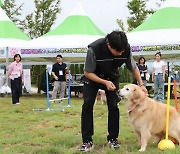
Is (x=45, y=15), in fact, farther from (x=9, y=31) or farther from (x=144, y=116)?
(x=144, y=116)

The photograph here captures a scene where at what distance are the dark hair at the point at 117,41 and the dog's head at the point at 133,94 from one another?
644 mm

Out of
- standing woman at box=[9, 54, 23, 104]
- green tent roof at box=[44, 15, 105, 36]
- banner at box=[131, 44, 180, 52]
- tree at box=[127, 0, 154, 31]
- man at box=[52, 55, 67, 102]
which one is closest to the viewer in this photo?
standing woman at box=[9, 54, 23, 104]

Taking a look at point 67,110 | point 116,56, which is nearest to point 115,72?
point 116,56

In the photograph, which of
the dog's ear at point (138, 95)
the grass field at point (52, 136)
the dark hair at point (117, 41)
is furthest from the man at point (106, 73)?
the grass field at point (52, 136)

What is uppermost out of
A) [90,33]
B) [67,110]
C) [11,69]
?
[90,33]

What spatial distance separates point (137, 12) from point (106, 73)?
65.7 feet

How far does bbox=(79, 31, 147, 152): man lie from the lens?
432cm

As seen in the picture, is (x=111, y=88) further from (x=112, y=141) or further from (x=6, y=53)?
(x=6, y=53)

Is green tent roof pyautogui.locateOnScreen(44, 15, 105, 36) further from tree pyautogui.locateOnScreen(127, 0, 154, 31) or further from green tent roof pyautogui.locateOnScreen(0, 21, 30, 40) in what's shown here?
tree pyautogui.locateOnScreen(127, 0, 154, 31)

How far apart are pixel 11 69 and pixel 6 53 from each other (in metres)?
4.05

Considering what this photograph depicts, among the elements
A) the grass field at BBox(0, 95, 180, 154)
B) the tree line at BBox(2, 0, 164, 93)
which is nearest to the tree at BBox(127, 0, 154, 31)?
the tree line at BBox(2, 0, 164, 93)

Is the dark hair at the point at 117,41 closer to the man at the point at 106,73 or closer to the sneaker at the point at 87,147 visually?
the man at the point at 106,73

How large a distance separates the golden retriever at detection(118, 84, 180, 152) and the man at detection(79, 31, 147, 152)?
0.15 m

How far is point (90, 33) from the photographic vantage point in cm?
1642
